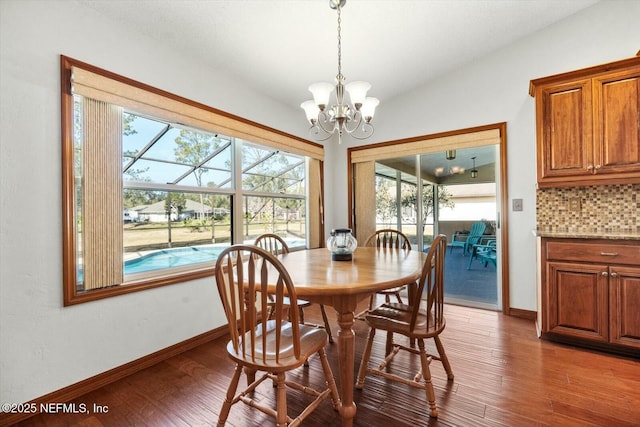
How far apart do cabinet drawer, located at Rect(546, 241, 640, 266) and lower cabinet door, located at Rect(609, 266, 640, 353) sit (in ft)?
0.22

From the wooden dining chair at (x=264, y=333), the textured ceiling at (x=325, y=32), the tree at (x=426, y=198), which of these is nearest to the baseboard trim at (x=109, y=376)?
the wooden dining chair at (x=264, y=333)

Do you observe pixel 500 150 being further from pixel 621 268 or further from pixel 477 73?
pixel 621 268

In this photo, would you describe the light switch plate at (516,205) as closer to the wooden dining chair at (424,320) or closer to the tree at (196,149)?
the wooden dining chair at (424,320)

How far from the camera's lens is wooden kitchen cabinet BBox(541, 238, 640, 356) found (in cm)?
219

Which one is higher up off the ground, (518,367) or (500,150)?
(500,150)

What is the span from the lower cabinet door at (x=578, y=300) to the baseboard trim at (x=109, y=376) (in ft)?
9.76

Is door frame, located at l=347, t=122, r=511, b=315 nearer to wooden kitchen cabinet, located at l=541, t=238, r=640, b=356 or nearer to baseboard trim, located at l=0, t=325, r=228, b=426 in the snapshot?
wooden kitchen cabinet, located at l=541, t=238, r=640, b=356

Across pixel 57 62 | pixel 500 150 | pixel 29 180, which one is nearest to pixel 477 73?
pixel 500 150

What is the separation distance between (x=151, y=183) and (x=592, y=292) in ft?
11.7

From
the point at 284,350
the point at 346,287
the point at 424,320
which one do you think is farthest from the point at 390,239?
the point at 284,350

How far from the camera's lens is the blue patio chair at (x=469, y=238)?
140 inches

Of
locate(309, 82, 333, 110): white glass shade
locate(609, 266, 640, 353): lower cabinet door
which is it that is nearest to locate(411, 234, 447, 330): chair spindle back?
locate(309, 82, 333, 110): white glass shade

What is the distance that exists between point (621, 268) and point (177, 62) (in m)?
3.82

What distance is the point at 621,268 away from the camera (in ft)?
7.24
